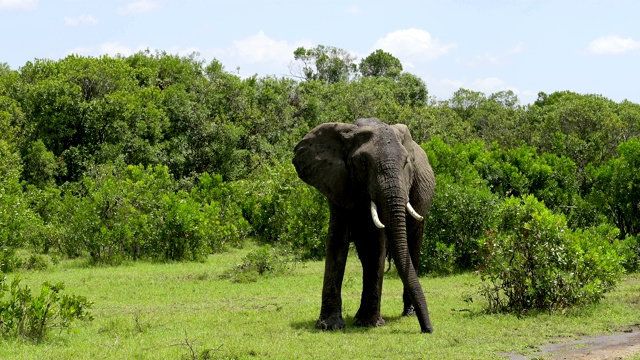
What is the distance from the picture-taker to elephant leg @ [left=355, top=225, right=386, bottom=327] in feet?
32.9

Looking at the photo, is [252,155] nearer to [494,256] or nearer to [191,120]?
[191,120]

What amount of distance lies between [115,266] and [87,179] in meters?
2.94

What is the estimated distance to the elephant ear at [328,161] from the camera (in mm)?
9883

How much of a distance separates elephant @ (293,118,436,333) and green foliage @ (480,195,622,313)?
1.52m

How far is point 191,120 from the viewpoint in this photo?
28.7 metres

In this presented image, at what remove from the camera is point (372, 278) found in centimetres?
1014

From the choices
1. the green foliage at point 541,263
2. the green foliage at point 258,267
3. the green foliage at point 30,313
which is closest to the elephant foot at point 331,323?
the green foliage at point 541,263

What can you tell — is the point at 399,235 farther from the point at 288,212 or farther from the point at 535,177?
the point at 535,177

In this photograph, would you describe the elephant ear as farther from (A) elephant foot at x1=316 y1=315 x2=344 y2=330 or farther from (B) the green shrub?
(B) the green shrub

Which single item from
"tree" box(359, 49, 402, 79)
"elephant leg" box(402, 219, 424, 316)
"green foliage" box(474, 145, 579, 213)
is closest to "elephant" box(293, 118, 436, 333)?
"elephant leg" box(402, 219, 424, 316)

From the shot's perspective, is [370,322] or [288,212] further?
[288,212]

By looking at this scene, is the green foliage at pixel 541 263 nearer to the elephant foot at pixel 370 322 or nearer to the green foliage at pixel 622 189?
the elephant foot at pixel 370 322

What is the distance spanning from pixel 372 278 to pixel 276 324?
144 cm

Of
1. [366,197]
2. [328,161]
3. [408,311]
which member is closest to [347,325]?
[408,311]
